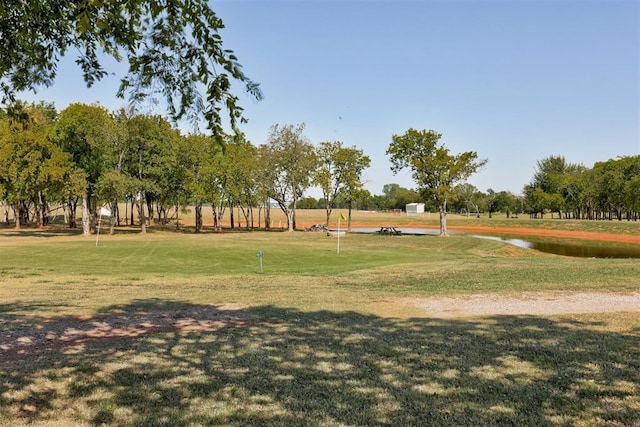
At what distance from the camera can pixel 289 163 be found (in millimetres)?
61469

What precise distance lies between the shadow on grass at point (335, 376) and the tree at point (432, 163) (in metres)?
44.4

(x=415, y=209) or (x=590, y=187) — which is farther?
(x=415, y=209)

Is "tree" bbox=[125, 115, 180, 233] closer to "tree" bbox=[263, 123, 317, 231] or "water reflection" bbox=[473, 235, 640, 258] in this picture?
"tree" bbox=[263, 123, 317, 231]

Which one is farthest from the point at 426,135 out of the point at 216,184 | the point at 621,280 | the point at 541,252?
the point at 621,280

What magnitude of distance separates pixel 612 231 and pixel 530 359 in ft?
205

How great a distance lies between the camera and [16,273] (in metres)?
19.8

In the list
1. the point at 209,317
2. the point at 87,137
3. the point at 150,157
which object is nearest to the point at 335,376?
the point at 209,317

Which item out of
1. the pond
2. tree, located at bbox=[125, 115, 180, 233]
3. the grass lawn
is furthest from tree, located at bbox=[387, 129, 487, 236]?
the grass lawn

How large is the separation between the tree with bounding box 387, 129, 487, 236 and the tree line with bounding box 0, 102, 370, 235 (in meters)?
13.8

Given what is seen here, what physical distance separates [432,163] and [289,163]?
19723 mm

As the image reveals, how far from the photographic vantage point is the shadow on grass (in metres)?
4.59

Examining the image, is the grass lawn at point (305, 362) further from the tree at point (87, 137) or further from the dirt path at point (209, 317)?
the tree at point (87, 137)

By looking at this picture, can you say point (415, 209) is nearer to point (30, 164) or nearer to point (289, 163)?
point (289, 163)

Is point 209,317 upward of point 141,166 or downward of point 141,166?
downward
